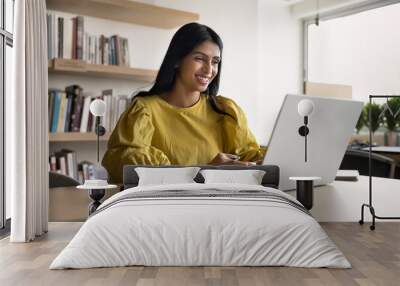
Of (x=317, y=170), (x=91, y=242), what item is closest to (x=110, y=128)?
(x=317, y=170)

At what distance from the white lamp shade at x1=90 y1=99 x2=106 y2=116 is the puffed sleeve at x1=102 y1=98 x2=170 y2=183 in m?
0.26

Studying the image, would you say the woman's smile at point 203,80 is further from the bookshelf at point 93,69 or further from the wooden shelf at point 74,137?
the wooden shelf at point 74,137

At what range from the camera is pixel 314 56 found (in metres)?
6.80

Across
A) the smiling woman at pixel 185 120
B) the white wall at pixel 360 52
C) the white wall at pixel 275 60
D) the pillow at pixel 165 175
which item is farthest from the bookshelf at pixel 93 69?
the white wall at pixel 360 52

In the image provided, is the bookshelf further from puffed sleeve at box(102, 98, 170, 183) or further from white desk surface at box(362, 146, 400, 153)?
white desk surface at box(362, 146, 400, 153)

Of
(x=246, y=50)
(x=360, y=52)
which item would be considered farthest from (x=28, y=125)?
(x=360, y=52)

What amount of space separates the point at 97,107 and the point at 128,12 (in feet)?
3.48

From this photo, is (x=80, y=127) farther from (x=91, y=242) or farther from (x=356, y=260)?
(x=356, y=260)

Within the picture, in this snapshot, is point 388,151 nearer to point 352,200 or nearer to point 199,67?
point 352,200

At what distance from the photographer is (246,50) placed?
625 cm

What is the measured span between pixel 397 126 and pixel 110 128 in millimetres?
2960

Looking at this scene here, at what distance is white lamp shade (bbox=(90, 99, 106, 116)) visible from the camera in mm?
4664

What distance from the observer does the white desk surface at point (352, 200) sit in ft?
14.0

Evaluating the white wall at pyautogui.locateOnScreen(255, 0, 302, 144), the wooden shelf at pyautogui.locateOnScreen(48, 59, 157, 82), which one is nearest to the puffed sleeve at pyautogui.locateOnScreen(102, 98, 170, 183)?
the wooden shelf at pyautogui.locateOnScreen(48, 59, 157, 82)
